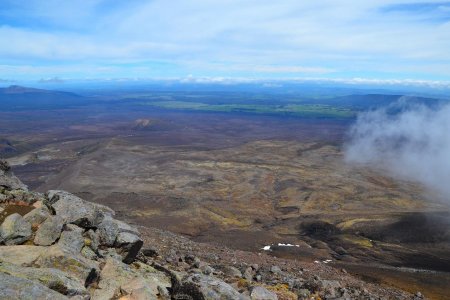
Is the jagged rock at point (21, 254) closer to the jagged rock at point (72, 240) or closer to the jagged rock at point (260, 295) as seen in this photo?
the jagged rock at point (72, 240)

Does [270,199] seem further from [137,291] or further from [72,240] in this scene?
[137,291]

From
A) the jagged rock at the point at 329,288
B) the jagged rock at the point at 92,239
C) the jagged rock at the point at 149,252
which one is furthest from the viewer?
the jagged rock at the point at 149,252

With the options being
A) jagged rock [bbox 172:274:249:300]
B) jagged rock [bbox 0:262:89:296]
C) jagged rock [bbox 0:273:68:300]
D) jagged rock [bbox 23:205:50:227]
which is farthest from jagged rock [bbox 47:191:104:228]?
jagged rock [bbox 0:273:68:300]

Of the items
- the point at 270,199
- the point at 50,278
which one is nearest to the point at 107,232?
the point at 50,278

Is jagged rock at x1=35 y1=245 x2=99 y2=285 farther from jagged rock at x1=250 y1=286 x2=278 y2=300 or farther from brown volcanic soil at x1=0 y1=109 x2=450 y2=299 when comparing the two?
brown volcanic soil at x1=0 y1=109 x2=450 y2=299

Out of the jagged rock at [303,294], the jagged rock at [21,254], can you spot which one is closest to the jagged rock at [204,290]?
the jagged rock at [21,254]

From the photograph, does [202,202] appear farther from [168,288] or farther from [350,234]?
[168,288]
